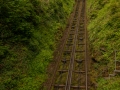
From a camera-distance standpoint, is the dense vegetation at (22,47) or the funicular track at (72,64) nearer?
the dense vegetation at (22,47)

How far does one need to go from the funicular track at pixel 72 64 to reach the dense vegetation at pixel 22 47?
1034 millimetres

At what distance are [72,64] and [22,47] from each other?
448cm

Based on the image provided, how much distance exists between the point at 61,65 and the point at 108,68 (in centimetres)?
416

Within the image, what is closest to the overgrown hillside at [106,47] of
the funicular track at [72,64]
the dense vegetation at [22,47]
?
the funicular track at [72,64]

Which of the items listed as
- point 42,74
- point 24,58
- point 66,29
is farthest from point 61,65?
point 66,29

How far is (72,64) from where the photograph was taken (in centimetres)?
1586

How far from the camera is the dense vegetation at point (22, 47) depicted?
13.1 m

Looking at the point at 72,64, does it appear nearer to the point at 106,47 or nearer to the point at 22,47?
the point at 106,47

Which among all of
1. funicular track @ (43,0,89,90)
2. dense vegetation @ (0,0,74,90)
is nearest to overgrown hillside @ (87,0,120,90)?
funicular track @ (43,0,89,90)

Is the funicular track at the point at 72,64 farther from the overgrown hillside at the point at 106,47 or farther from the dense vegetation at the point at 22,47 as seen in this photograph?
→ the dense vegetation at the point at 22,47

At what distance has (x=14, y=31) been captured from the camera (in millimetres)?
15023

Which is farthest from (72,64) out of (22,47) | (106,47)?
(22,47)

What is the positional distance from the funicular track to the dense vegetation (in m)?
1.03

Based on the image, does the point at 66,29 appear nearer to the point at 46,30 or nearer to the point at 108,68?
the point at 46,30
